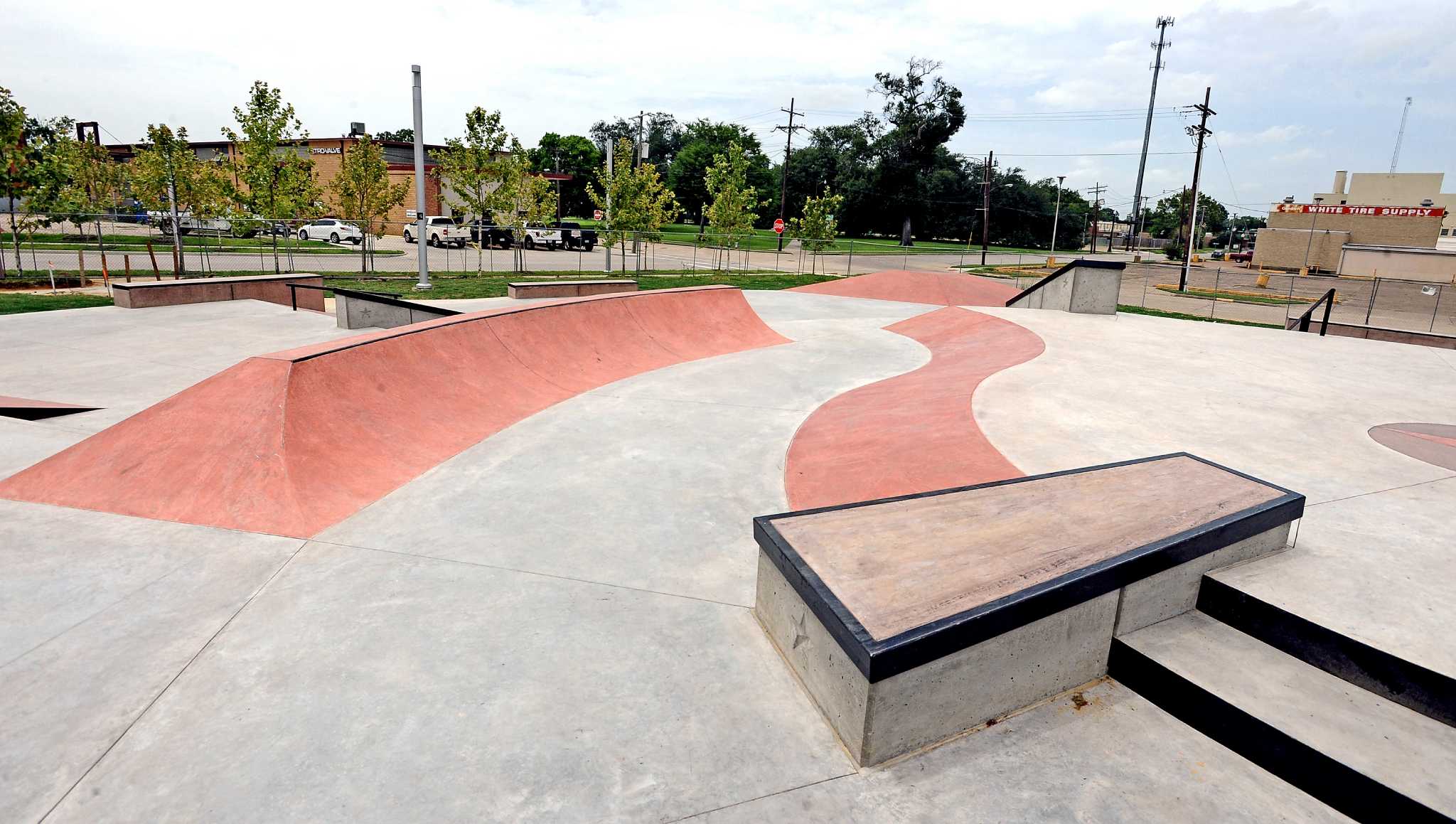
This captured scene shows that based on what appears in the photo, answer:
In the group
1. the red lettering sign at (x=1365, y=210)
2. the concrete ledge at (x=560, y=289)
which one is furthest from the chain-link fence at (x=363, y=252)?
the red lettering sign at (x=1365, y=210)

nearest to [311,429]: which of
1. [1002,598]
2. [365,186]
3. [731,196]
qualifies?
[1002,598]

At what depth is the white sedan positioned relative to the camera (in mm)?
44562

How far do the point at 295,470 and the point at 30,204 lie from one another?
22413 millimetres

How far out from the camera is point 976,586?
3.28 meters

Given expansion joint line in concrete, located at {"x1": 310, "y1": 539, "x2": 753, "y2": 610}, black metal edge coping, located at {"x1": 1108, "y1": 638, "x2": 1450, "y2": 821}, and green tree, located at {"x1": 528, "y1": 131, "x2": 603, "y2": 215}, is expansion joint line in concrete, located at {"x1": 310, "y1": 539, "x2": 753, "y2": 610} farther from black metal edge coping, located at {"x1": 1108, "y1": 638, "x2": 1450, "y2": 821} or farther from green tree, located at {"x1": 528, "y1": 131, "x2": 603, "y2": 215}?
green tree, located at {"x1": 528, "y1": 131, "x2": 603, "y2": 215}

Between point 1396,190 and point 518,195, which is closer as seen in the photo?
point 518,195

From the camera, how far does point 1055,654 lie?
3350 mm

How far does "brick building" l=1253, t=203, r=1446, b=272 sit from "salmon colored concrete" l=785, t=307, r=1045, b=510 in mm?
68919

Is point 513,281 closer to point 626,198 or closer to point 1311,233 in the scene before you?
point 626,198

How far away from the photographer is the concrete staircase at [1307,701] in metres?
2.67

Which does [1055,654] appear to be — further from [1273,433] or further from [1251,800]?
[1273,433]

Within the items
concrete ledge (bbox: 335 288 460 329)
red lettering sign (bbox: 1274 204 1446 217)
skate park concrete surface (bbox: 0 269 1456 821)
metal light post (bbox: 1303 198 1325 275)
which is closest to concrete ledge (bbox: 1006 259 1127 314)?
skate park concrete surface (bbox: 0 269 1456 821)

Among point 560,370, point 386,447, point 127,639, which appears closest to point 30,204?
point 560,370

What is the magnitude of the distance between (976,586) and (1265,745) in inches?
48.6
